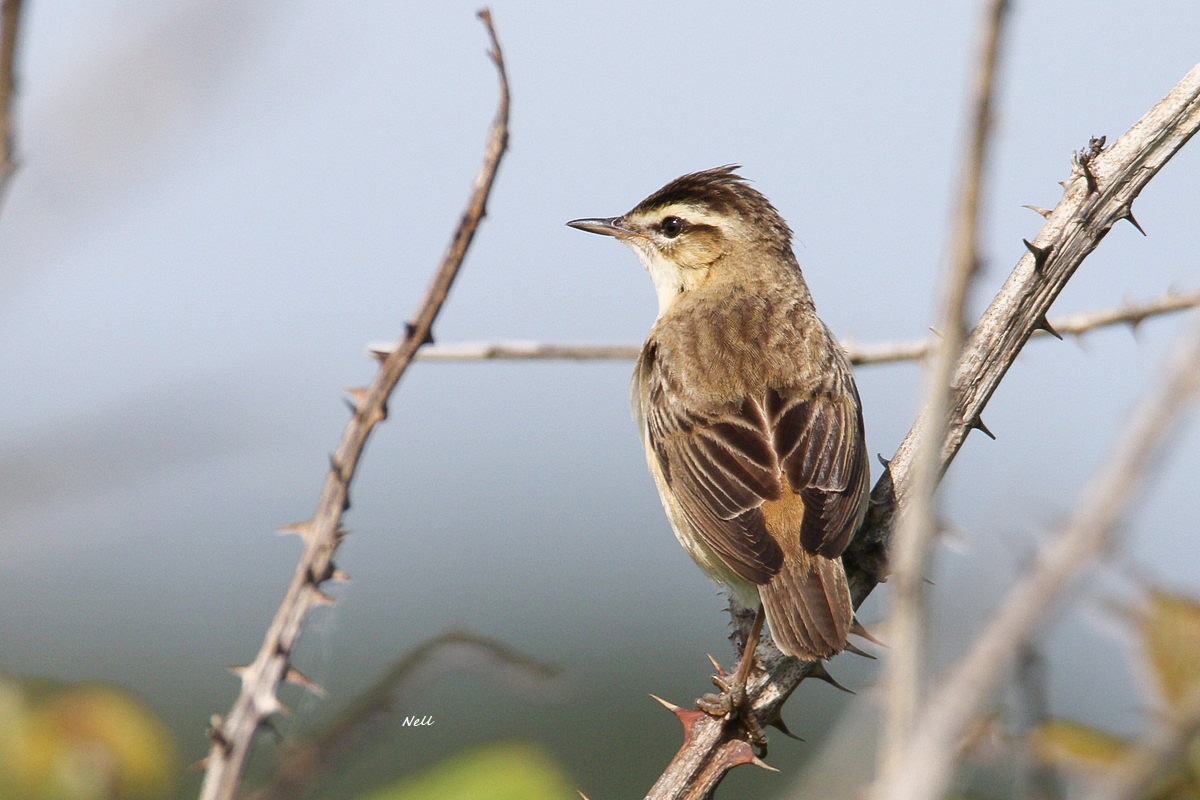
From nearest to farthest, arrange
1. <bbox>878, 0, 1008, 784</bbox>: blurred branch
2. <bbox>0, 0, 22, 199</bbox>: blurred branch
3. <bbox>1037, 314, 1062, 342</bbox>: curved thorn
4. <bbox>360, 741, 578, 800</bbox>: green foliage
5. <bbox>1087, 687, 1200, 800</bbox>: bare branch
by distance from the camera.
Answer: <bbox>1087, 687, 1200, 800</bbox>: bare branch, <bbox>878, 0, 1008, 784</bbox>: blurred branch, <bbox>0, 0, 22, 199</bbox>: blurred branch, <bbox>360, 741, 578, 800</bbox>: green foliage, <bbox>1037, 314, 1062, 342</bbox>: curved thorn

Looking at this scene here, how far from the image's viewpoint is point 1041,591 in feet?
3.26

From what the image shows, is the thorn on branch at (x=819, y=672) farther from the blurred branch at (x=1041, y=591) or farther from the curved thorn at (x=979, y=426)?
the blurred branch at (x=1041, y=591)

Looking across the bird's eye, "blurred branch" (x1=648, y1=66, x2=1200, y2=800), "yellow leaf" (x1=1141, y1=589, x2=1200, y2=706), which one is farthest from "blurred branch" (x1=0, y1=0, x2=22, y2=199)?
the bird's eye

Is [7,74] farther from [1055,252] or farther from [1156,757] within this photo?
[1055,252]

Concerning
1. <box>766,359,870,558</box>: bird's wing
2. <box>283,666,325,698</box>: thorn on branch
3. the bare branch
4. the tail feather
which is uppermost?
the bare branch

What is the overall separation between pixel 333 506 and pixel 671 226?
3.52m

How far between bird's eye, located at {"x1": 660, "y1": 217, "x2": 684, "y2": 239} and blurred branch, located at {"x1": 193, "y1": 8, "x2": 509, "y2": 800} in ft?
10.6

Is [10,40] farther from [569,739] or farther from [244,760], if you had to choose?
[569,739]

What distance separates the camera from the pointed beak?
18.0 ft

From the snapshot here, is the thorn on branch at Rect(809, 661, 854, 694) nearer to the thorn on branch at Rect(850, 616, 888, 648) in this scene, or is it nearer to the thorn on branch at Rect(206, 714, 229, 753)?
the thorn on branch at Rect(850, 616, 888, 648)

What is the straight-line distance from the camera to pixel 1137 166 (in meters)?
3.03

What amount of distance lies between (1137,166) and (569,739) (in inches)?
106

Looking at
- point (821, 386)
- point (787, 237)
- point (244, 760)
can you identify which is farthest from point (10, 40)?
point (787, 237)

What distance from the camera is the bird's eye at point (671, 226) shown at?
529cm
